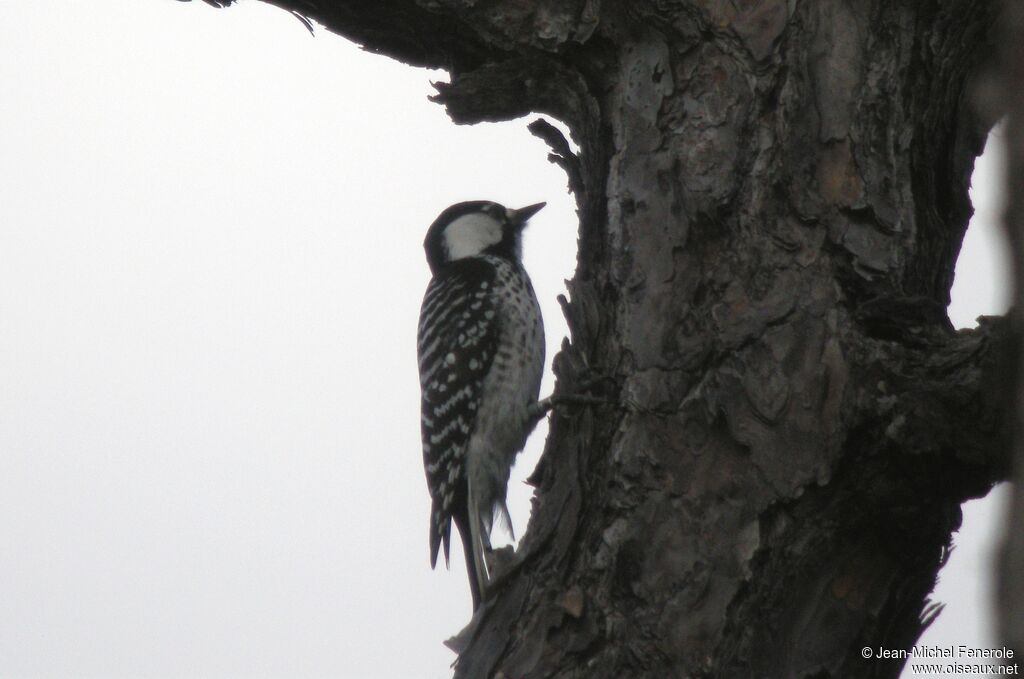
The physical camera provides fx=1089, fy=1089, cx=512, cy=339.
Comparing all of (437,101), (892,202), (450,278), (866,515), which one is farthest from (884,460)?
(450,278)

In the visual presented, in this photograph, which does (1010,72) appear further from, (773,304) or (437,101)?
(437,101)

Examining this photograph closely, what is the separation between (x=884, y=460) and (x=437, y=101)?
5.89 feet

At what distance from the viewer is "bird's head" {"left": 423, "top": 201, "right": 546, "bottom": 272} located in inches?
213

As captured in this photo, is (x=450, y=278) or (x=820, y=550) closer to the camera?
(x=820, y=550)

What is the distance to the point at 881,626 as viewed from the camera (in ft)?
8.16

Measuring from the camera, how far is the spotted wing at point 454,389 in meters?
4.64

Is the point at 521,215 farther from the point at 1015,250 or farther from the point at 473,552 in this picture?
the point at 1015,250

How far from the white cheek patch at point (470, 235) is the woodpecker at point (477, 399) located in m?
0.50

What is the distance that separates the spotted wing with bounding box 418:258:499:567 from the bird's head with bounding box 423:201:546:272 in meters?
0.53

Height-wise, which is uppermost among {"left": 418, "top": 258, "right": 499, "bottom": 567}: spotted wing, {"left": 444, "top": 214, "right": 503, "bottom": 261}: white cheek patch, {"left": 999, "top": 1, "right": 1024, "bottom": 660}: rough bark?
{"left": 444, "top": 214, "right": 503, "bottom": 261}: white cheek patch

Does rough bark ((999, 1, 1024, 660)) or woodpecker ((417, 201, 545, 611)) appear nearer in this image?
rough bark ((999, 1, 1024, 660))

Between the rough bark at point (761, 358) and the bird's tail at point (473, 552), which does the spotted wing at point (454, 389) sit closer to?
the bird's tail at point (473, 552)

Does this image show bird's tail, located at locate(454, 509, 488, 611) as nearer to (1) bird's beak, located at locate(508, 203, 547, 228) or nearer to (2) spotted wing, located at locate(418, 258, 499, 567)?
(2) spotted wing, located at locate(418, 258, 499, 567)

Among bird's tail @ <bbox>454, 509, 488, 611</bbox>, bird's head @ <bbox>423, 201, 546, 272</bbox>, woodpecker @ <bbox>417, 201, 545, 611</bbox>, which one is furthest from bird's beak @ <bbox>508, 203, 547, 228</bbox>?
bird's tail @ <bbox>454, 509, 488, 611</bbox>
